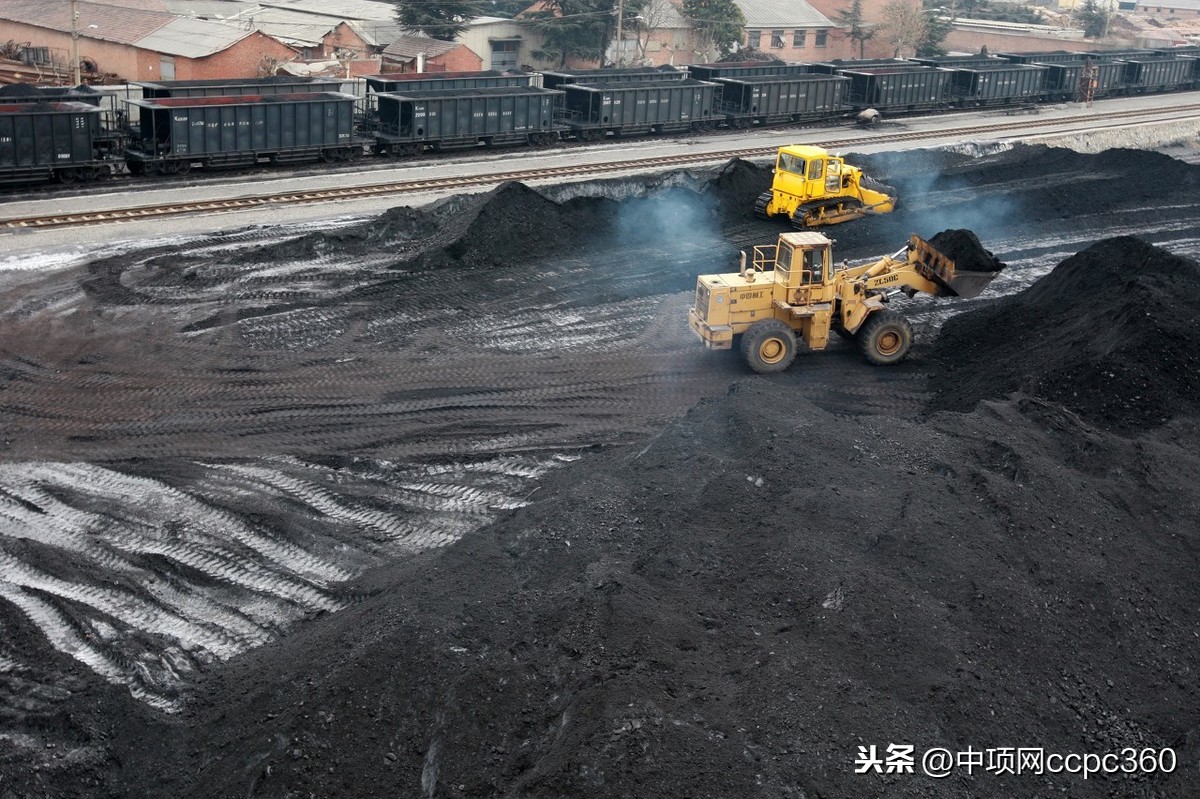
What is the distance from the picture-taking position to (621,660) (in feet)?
36.9

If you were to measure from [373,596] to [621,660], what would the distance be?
3796mm

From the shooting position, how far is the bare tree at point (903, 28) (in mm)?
72312

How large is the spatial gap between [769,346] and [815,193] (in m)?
10.5

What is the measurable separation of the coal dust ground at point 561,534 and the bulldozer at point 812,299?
630mm

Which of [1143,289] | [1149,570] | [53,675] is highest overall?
[1143,289]

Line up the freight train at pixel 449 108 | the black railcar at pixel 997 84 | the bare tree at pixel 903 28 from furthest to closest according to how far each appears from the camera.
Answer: the bare tree at pixel 903 28 → the black railcar at pixel 997 84 → the freight train at pixel 449 108

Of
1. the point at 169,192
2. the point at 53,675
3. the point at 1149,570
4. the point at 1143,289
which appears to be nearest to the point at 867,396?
the point at 1143,289

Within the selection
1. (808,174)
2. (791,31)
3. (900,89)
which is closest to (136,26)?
(900,89)

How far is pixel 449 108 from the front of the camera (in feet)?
125

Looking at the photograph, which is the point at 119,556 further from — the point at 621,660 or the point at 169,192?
the point at 169,192

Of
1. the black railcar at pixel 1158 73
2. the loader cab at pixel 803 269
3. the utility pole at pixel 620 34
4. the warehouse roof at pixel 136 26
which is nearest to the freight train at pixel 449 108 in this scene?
A: the black railcar at pixel 1158 73

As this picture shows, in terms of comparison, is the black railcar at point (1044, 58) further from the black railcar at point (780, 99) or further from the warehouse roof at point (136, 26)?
the warehouse roof at point (136, 26)

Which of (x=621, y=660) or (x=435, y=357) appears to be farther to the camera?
(x=435, y=357)

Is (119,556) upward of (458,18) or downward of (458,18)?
downward
